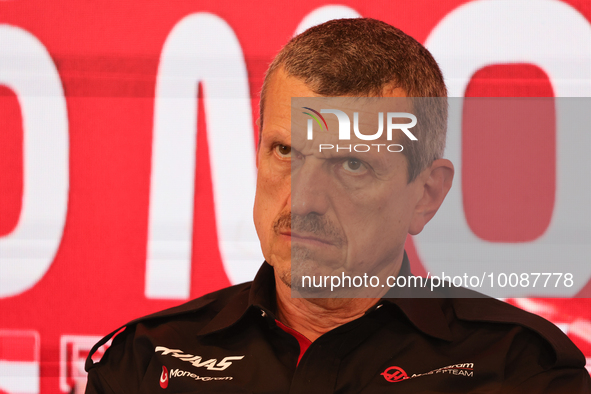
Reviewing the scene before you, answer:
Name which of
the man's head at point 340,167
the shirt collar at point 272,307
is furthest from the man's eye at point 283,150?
the shirt collar at point 272,307

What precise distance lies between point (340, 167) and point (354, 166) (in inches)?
1.3

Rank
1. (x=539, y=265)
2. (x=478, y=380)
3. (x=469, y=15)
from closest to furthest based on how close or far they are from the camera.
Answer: (x=478, y=380)
(x=539, y=265)
(x=469, y=15)

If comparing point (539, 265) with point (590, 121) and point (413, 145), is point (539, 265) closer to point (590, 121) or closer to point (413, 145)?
point (590, 121)

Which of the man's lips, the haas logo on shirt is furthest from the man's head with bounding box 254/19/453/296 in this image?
the haas logo on shirt

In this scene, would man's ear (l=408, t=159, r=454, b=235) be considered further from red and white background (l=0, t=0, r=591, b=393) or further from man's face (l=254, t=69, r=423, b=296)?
red and white background (l=0, t=0, r=591, b=393)

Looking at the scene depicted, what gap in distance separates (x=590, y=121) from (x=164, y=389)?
4.76 feet

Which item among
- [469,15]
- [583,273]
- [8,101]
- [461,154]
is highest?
[469,15]

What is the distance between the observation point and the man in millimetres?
1139

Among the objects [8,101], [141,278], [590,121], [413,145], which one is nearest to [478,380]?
[413,145]

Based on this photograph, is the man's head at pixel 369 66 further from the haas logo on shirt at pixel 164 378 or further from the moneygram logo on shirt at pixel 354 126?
the haas logo on shirt at pixel 164 378

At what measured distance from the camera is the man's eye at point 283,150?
1197 mm

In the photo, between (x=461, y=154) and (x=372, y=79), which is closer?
(x=372, y=79)

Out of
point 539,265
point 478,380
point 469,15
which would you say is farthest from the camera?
point 469,15

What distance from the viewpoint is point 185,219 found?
5.62ft
